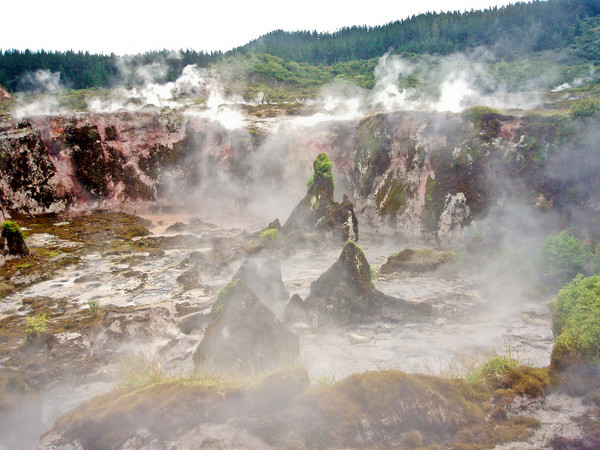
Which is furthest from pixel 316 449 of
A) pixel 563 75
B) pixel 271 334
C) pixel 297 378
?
pixel 563 75

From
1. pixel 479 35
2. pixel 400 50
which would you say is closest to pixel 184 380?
pixel 479 35

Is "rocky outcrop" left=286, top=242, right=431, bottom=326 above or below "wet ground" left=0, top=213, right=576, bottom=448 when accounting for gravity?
above

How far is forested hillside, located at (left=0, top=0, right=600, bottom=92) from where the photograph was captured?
5978 centimetres

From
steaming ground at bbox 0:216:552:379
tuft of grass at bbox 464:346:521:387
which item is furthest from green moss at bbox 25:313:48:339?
tuft of grass at bbox 464:346:521:387

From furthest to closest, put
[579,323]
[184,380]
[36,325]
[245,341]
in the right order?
[36,325] < [245,341] < [579,323] < [184,380]

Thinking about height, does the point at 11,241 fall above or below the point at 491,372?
above

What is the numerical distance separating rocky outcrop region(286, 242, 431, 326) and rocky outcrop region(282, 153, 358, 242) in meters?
9.17

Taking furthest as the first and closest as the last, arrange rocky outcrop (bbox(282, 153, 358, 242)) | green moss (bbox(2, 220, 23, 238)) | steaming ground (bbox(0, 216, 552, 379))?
rocky outcrop (bbox(282, 153, 358, 242)) < green moss (bbox(2, 220, 23, 238)) < steaming ground (bbox(0, 216, 552, 379))

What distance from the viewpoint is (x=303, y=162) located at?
32.8 metres

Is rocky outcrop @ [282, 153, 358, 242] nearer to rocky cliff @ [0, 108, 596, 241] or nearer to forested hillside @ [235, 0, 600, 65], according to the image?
rocky cliff @ [0, 108, 596, 241]

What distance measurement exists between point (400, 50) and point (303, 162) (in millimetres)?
53186

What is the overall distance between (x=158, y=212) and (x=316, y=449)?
29279 millimetres

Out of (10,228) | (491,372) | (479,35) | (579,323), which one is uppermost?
(479,35)

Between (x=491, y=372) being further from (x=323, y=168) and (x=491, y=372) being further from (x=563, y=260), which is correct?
(x=323, y=168)
